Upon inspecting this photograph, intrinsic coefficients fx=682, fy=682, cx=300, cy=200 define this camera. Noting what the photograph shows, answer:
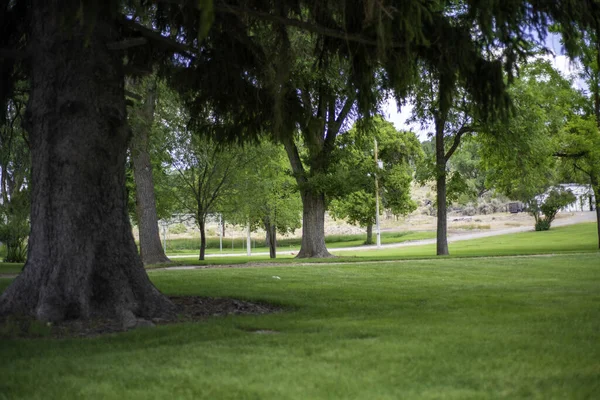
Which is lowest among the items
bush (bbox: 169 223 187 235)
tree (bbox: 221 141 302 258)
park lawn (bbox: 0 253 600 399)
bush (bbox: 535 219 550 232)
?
park lawn (bbox: 0 253 600 399)

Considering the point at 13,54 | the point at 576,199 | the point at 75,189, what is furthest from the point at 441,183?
the point at 576,199

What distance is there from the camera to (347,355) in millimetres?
5602

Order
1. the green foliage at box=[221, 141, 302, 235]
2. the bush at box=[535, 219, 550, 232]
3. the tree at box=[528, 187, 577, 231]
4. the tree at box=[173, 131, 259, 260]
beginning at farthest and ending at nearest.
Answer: the bush at box=[535, 219, 550, 232] < the tree at box=[528, 187, 577, 231] < the green foliage at box=[221, 141, 302, 235] < the tree at box=[173, 131, 259, 260]

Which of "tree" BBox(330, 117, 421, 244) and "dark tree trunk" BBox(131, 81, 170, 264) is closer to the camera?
"dark tree trunk" BBox(131, 81, 170, 264)

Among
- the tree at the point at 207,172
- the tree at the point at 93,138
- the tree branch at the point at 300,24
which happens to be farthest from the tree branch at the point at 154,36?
the tree at the point at 207,172

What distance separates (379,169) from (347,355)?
76.6ft

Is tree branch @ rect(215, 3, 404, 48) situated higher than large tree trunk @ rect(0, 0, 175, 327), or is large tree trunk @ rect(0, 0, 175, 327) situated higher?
tree branch @ rect(215, 3, 404, 48)

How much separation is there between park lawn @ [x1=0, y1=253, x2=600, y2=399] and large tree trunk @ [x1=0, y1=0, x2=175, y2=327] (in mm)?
1288

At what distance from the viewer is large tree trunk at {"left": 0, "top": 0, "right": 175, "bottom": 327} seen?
8.42 m

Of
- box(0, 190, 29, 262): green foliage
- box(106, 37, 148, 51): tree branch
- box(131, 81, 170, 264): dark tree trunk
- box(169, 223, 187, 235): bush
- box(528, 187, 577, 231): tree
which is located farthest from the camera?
box(169, 223, 187, 235): bush

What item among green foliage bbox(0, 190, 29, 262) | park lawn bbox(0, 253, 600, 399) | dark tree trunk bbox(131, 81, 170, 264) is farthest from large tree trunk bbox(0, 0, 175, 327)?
green foliage bbox(0, 190, 29, 262)

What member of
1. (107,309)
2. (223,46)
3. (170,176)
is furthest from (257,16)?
(170,176)

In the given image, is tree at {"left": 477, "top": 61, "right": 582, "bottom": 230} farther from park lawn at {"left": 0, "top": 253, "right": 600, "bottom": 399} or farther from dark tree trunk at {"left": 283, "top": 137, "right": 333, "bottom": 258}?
park lawn at {"left": 0, "top": 253, "right": 600, "bottom": 399}

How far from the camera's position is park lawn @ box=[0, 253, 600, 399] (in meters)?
4.60
